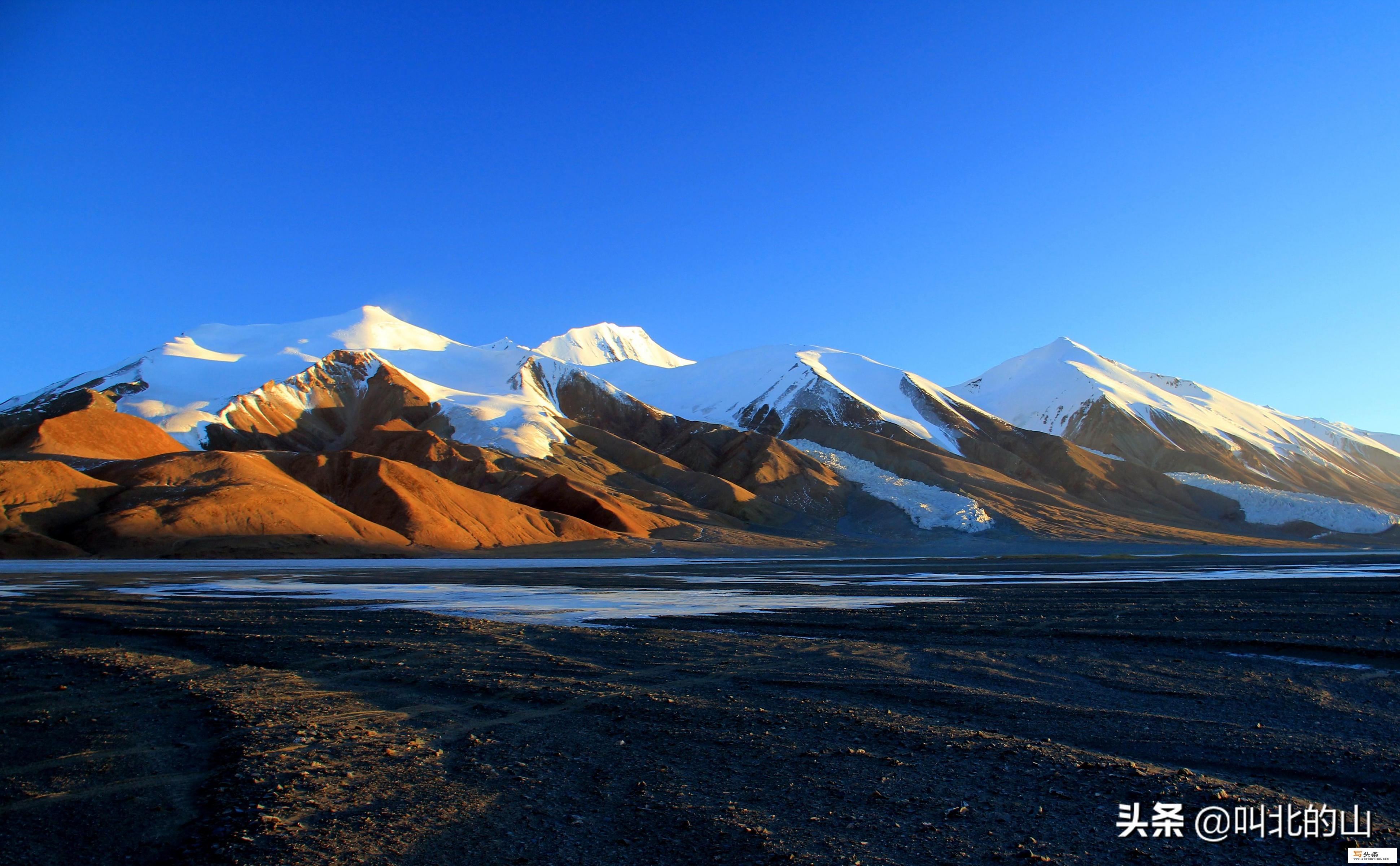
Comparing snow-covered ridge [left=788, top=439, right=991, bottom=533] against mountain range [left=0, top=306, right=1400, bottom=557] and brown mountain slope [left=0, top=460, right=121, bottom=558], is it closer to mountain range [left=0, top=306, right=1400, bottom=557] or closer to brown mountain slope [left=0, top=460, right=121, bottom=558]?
mountain range [left=0, top=306, right=1400, bottom=557]

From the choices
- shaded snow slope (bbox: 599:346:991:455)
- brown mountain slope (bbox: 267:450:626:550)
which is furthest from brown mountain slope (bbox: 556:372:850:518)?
brown mountain slope (bbox: 267:450:626:550)

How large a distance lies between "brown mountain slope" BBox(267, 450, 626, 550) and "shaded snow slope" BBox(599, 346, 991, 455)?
79559mm

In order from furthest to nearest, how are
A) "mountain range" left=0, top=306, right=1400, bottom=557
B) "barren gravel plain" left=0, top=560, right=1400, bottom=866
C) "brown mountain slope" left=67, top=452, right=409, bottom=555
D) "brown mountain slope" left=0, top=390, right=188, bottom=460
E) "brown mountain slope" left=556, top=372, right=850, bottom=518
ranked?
"brown mountain slope" left=556, top=372, right=850, bottom=518 < "brown mountain slope" left=0, top=390, right=188, bottom=460 < "mountain range" left=0, top=306, right=1400, bottom=557 < "brown mountain slope" left=67, top=452, right=409, bottom=555 < "barren gravel plain" left=0, top=560, right=1400, bottom=866

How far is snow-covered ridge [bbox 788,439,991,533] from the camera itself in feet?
311

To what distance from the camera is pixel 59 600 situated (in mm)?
21656

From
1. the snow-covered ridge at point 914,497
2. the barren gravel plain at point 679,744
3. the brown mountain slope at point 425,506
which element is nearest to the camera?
the barren gravel plain at point 679,744

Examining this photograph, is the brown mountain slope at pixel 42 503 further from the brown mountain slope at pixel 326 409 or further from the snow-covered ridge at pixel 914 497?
the snow-covered ridge at pixel 914 497

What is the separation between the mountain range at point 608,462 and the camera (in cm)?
5819

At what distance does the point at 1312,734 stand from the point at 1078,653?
5198 millimetres

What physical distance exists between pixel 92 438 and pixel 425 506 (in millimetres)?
31955

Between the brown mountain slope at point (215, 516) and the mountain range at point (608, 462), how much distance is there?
20cm

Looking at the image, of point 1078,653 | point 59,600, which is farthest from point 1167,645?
point 59,600

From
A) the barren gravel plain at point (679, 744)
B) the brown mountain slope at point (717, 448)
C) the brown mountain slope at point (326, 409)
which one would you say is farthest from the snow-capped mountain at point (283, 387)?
the barren gravel plain at point (679, 744)

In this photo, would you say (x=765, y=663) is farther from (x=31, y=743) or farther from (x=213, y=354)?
(x=213, y=354)
